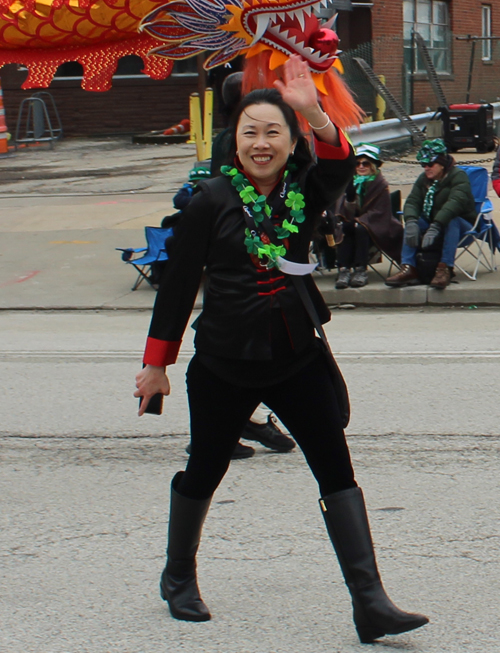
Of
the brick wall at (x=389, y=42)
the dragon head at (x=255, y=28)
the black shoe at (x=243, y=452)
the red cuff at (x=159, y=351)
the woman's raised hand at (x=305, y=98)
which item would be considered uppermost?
the brick wall at (x=389, y=42)

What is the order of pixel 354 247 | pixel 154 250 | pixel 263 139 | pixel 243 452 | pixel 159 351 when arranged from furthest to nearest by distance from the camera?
pixel 154 250 → pixel 354 247 → pixel 243 452 → pixel 159 351 → pixel 263 139

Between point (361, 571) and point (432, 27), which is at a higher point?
point (432, 27)

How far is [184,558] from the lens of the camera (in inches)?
134

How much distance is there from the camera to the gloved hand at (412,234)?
30.3ft

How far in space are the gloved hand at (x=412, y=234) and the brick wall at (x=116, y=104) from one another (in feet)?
54.9

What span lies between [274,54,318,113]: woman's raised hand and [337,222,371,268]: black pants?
638 cm

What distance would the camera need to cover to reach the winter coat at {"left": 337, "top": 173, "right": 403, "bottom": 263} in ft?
31.3

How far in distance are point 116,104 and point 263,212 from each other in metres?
23.3

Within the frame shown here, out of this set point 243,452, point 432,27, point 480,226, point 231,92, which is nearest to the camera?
point 231,92

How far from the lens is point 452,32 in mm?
28156

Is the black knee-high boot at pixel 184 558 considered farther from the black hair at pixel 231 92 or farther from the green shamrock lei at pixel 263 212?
the black hair at pixel 231 92

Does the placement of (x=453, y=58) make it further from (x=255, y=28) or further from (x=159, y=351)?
(x=159, y=351)

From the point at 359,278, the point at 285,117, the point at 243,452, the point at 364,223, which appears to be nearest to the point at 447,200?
the point at 364,223

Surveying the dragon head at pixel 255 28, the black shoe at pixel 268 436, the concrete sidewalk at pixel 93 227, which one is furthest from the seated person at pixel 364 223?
the dragon head at pixel 255 28
